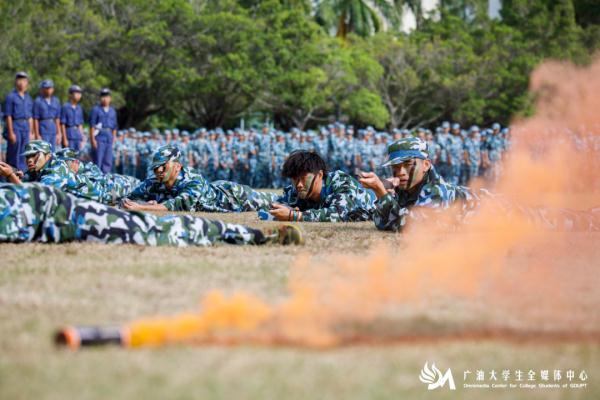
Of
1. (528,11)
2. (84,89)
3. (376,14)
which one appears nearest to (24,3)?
(84,89)

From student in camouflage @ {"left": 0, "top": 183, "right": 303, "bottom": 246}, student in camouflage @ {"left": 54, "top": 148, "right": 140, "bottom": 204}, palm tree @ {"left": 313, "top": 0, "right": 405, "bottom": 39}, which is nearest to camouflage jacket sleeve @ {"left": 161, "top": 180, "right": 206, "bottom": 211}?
student in camouflage @ {"left": 54, "top": 148, "right": 140, "bottom": 204}

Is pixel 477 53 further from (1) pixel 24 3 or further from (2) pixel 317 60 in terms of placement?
(1) pixel 24 3

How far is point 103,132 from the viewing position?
1809cm

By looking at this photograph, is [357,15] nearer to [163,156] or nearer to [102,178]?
[102,178]

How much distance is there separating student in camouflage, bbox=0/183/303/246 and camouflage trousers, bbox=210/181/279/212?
14.5 feet

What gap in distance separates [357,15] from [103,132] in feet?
82.2

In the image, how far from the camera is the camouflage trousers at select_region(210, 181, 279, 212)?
11203 mm

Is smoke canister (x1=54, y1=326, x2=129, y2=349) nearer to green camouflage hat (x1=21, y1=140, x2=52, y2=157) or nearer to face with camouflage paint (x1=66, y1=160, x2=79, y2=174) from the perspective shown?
green camouflage hat (x1=21, y1=140, x2=52, y2=157)

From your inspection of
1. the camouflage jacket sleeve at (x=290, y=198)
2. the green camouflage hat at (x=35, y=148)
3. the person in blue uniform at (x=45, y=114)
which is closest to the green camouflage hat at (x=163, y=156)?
the green camouflage hat at (x=35, y=148)

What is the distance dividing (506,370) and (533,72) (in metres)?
35.1

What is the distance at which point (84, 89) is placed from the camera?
29109 millimetres

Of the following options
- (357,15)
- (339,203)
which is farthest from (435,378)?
(357,15)

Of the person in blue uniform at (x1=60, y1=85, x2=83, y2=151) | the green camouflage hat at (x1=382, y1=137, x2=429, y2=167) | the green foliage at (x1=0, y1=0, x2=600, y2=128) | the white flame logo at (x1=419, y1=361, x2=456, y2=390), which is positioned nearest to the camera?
the white flame logo at (x1=419, y1=361, x2=456, y2=390)

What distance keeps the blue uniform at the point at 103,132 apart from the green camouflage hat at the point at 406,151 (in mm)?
11482
